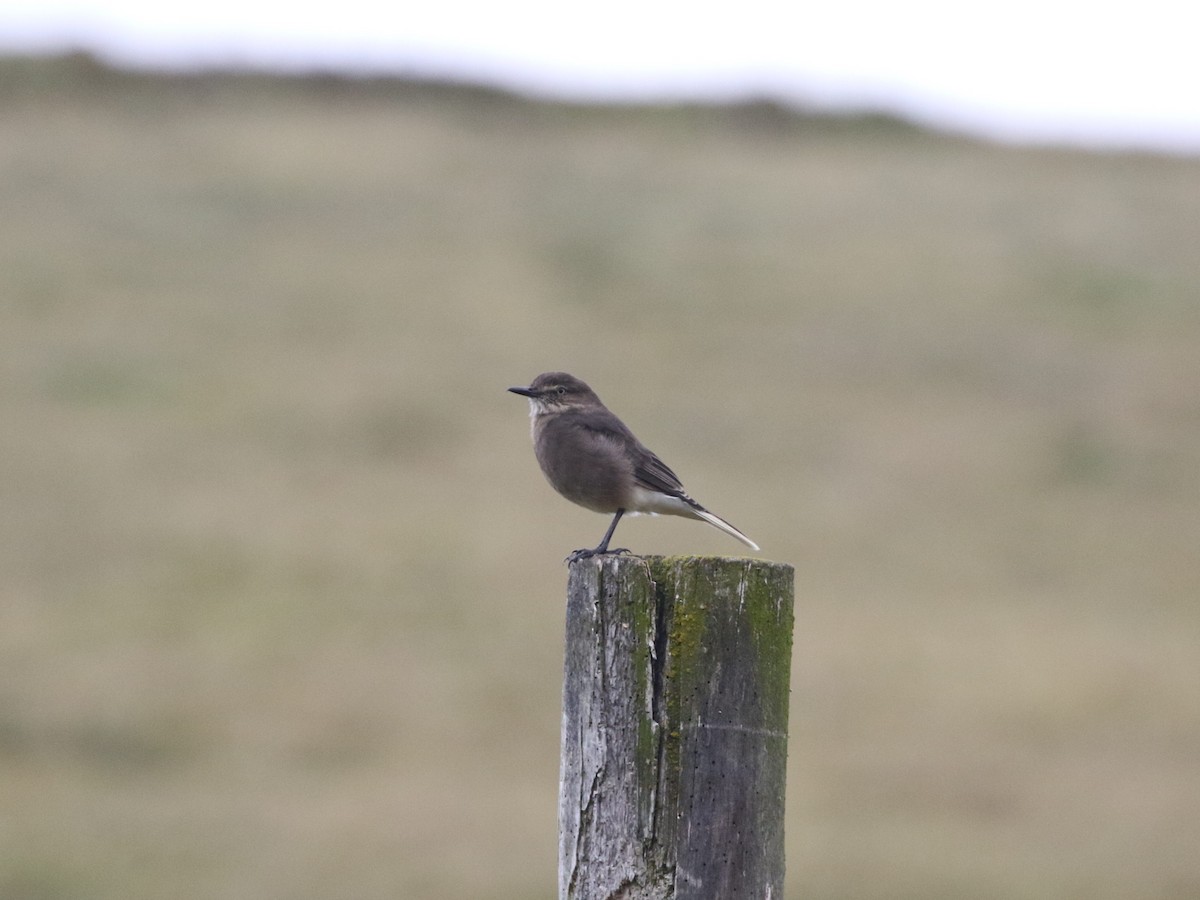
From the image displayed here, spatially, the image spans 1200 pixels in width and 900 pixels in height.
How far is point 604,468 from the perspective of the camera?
23.7 ft

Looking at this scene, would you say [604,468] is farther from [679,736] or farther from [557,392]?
[679,736]

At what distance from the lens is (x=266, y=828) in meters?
15.4

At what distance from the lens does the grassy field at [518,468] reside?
16156 mm

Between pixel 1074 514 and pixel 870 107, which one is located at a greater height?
pixel 870 107

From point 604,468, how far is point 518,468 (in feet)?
65.1

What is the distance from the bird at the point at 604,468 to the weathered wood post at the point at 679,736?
10.1 ft

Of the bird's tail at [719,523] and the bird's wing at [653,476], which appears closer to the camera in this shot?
the bird's tail at [719,523]

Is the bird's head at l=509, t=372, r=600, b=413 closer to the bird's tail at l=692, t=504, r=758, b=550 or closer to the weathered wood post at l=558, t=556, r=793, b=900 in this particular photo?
the bird's tail at l=692, t=504, r=758, b=550

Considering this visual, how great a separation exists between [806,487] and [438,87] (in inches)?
1057

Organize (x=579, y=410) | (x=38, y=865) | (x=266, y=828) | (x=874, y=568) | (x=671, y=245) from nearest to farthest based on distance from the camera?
(x=579, y=410), (x=38, y=865), (x=266, y=828), (x=874, y=568), (x=671, y=245)

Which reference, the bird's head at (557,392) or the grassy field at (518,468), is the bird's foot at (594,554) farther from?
the grassy field at (518,468)

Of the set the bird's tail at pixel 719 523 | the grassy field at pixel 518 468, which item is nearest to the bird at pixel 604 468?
the bird's tail at pixel 719 523

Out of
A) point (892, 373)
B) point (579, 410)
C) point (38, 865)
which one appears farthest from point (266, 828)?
point (892, 373)

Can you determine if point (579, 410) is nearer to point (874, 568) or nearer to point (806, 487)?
point (874, 568)
